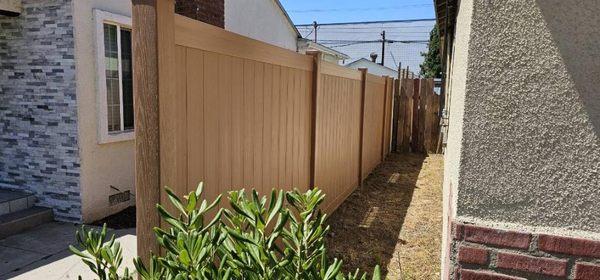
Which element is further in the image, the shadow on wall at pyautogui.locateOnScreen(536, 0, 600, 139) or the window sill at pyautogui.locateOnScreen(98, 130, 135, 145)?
the window sill at pyautogui.locateOnScreen(98, 130, 135, 145)

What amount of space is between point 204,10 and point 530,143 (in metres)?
6.56

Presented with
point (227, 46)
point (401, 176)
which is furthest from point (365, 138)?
point (227, 46)

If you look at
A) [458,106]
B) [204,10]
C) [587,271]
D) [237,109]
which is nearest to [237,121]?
[237,109]

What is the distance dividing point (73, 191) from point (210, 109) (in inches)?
123

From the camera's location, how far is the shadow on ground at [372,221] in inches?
171

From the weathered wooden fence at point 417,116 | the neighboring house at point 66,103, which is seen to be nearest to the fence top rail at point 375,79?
the weathered wooden fence at point 417,116

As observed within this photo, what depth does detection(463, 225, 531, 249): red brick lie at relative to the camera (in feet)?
5.81

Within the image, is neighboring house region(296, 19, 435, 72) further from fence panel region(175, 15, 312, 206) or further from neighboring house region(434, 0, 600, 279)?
neighboring house region(434, 0, 600, 279)

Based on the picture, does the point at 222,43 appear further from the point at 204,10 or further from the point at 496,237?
the point at 204,10

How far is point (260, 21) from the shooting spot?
401 inches

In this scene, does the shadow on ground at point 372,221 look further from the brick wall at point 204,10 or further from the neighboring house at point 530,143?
the brick wall at point 204,10

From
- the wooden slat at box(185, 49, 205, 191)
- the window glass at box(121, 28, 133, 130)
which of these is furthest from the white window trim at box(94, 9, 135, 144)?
the wooden slat at box(185, 49, 205, 191)

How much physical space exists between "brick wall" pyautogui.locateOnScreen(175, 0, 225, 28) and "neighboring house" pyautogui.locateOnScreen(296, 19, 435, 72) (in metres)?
29.9

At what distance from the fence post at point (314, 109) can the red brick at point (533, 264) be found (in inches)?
125
